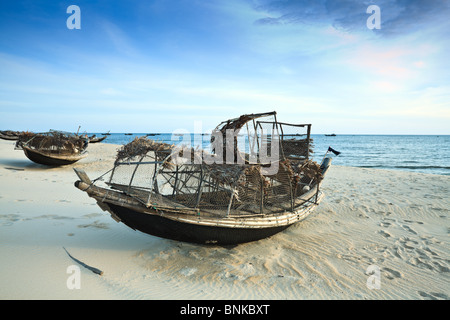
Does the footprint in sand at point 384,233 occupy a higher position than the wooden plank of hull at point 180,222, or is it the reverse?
the wooden plank of hull at point 180,222

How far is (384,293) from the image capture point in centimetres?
465

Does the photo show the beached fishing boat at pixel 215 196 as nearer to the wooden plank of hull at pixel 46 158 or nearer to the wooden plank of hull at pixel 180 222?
the wooden plank of hull at pixel 180 222

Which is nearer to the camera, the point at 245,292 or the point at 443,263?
the point at 245,292

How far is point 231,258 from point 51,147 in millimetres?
16280

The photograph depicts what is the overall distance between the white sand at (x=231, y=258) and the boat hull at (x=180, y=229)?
15.6 inches

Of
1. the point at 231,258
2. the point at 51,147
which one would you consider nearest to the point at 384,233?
the point at 231,258

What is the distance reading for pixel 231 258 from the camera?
563cm

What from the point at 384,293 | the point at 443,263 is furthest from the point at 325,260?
the point at 443,263

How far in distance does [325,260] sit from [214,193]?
11.3 feet

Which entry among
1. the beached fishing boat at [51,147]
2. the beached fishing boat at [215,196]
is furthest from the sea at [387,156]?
the beached fishing boat at [51,147]

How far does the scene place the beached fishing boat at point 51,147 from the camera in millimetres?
15586

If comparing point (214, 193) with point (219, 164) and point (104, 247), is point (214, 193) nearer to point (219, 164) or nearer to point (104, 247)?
point (219, 164)

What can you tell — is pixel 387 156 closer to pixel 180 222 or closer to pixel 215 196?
pixel 215 196

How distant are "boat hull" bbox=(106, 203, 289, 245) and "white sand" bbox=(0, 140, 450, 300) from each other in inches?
15.6
